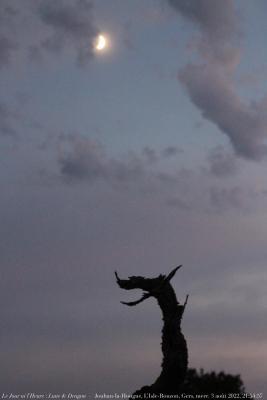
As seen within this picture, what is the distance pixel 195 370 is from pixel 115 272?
2688 cm

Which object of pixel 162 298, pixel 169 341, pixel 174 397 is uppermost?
pixel 162 298

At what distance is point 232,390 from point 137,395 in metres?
15.6

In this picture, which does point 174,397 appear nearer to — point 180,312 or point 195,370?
point 180,312

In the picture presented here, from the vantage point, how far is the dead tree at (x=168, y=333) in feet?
86.5

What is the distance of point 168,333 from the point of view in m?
26.9

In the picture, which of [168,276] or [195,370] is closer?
[168,276]

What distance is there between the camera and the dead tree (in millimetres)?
26359

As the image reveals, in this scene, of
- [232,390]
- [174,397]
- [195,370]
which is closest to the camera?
[174,397]

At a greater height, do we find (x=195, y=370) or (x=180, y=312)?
(x=195, y=370)

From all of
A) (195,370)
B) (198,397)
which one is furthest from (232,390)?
(198,397)

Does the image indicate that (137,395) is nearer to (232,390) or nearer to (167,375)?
(167,375)

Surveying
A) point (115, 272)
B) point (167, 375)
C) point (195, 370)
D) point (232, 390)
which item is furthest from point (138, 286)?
point (195, 370)

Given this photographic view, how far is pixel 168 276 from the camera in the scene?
88.9 feet

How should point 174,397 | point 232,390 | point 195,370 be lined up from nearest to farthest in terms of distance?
point 174,397, point 232,390, point 195,370
